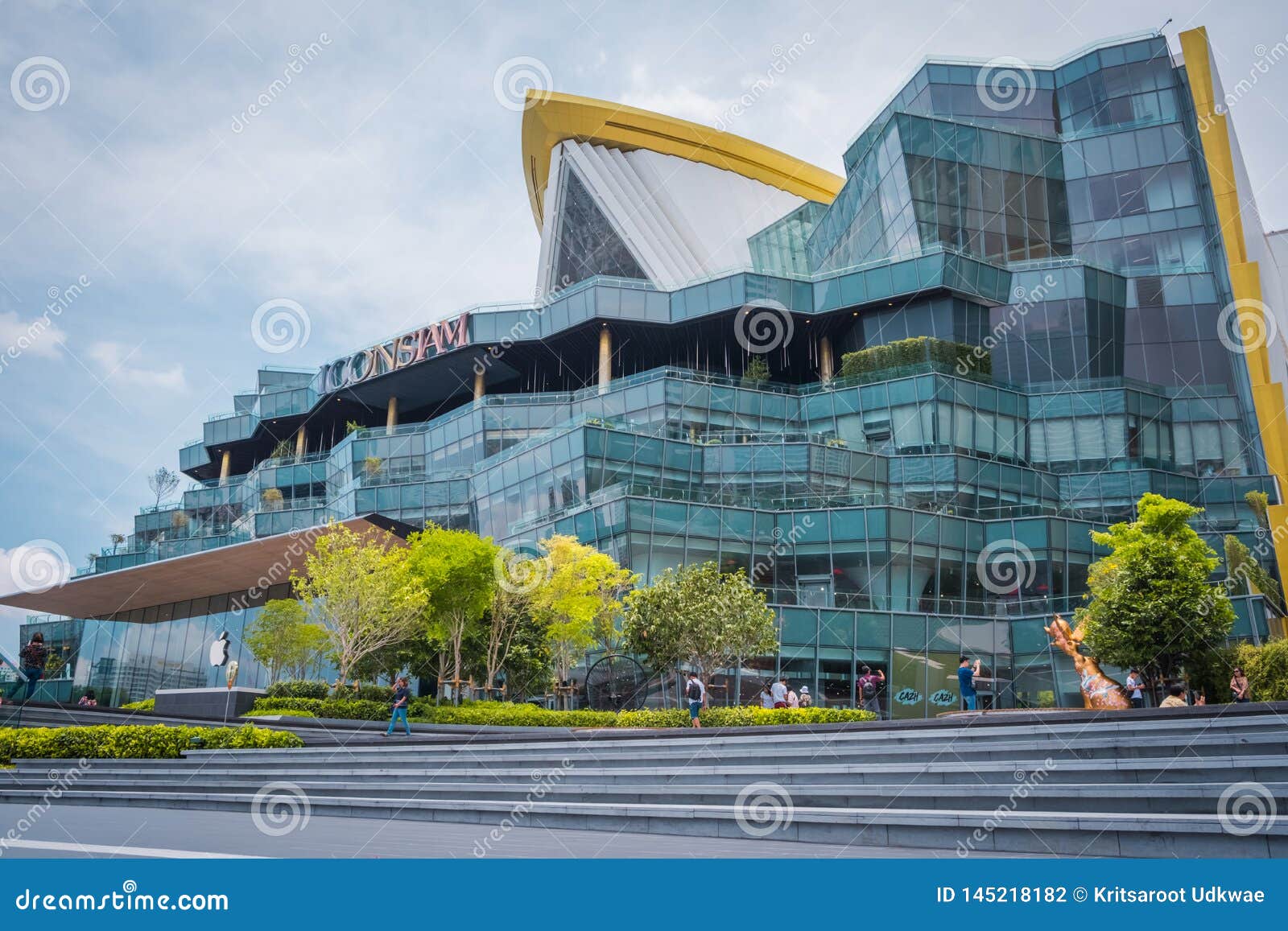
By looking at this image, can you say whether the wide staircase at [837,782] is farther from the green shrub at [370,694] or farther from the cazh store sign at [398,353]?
the cazh store sign at [398,353]

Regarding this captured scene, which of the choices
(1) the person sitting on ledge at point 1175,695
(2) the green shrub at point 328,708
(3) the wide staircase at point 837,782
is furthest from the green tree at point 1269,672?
(2) the green shrub at point 328,708

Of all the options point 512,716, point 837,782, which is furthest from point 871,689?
point 837,782

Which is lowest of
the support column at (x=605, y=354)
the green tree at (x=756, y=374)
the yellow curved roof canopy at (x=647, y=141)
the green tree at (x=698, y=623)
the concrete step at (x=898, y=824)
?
the concrete step at (x=898, y=824)

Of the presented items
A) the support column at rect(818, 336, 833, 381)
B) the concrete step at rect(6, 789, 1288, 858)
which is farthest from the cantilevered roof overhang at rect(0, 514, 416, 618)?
the support column at rect(818, 336, 833, 381)

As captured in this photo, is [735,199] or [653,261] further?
[735,199]

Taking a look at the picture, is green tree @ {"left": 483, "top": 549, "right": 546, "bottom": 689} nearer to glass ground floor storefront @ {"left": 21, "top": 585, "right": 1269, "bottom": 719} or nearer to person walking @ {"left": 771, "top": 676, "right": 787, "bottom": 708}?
glass ground floor storefront @ {"left": 21, "top": 585, "right": 1269, "bottom": 719}

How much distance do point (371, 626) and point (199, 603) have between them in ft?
90.0

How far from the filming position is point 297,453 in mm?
74250

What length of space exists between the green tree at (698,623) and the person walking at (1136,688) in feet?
34.0

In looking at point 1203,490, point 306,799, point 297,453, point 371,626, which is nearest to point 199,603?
point 297,453

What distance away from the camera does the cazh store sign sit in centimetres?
6109

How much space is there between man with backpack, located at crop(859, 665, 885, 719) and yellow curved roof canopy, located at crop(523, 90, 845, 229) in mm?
53986

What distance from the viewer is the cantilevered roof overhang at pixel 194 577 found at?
135 ft
